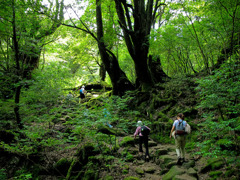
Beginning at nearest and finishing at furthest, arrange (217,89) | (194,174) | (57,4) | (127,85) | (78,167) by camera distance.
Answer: (194,174) → (217,89) → (78,167) → (57,4) → (127,85)

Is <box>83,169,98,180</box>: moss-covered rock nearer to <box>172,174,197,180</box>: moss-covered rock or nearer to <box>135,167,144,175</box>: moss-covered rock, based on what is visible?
<box>135,167,144,175</box>: moss-covered rock

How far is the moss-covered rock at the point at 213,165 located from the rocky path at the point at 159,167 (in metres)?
0.29

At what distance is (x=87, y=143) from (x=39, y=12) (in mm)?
6848

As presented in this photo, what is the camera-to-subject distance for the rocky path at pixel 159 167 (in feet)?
13.5

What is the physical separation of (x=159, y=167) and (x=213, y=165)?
5.92 ft

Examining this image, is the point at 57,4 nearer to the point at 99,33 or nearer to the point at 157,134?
the point at 99,33

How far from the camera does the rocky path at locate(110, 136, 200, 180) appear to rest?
413 centimetres

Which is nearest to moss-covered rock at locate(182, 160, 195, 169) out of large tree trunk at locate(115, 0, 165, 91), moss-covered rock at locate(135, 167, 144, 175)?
moss-covered rock at locate(135, 167, 144, 175)

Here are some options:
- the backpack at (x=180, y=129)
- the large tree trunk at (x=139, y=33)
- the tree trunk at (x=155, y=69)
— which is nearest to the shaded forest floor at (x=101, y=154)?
the backpack at (x=180, y=129)

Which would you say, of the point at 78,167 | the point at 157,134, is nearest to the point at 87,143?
the point at 78,167

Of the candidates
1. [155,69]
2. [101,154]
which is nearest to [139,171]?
[101,154]

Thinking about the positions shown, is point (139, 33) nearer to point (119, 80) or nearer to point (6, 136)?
point (119, 80)

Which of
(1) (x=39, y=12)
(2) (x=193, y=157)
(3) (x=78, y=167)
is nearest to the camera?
(2) (x=193, y=157)

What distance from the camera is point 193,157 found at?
5.24m
